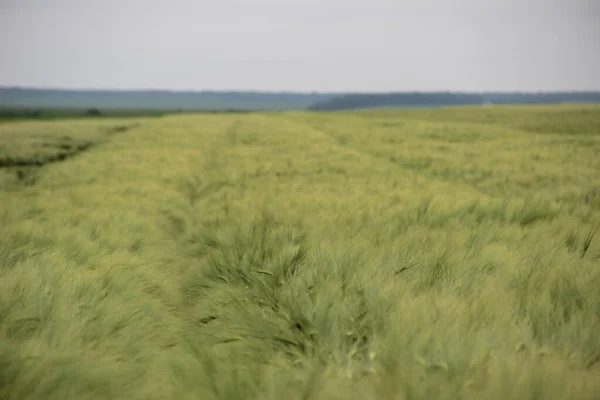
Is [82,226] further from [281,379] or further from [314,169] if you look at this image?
[314,169]

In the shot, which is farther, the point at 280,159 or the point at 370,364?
the point at 280,159

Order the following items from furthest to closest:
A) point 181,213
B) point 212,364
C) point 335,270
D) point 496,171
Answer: point 496,171
point 181,213
point 335,270
point 212,364

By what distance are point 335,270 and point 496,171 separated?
200 inches

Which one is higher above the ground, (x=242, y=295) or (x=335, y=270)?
(x=335, y=270)

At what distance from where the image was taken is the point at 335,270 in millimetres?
1835

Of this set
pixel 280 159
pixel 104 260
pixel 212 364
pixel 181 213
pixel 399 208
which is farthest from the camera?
pixel 280 159

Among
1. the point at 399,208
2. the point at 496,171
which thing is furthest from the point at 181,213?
the point at 496,171

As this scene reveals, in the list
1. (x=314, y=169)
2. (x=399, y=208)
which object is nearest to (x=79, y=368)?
(x=399, y=208)

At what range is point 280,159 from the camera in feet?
24.4

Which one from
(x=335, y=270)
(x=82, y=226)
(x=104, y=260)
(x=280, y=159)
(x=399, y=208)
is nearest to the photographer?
(x=335, y=270)

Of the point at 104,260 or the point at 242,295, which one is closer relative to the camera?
the point at 242,295

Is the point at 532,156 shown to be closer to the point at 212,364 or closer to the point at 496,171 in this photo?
the point at 496,171

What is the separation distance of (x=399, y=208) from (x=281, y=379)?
95.0 inches

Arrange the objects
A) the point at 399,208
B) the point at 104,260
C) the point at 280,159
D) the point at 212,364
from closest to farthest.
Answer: the point at 212,364, the point at 104,260, the point at 399,208, the point at 280,159
